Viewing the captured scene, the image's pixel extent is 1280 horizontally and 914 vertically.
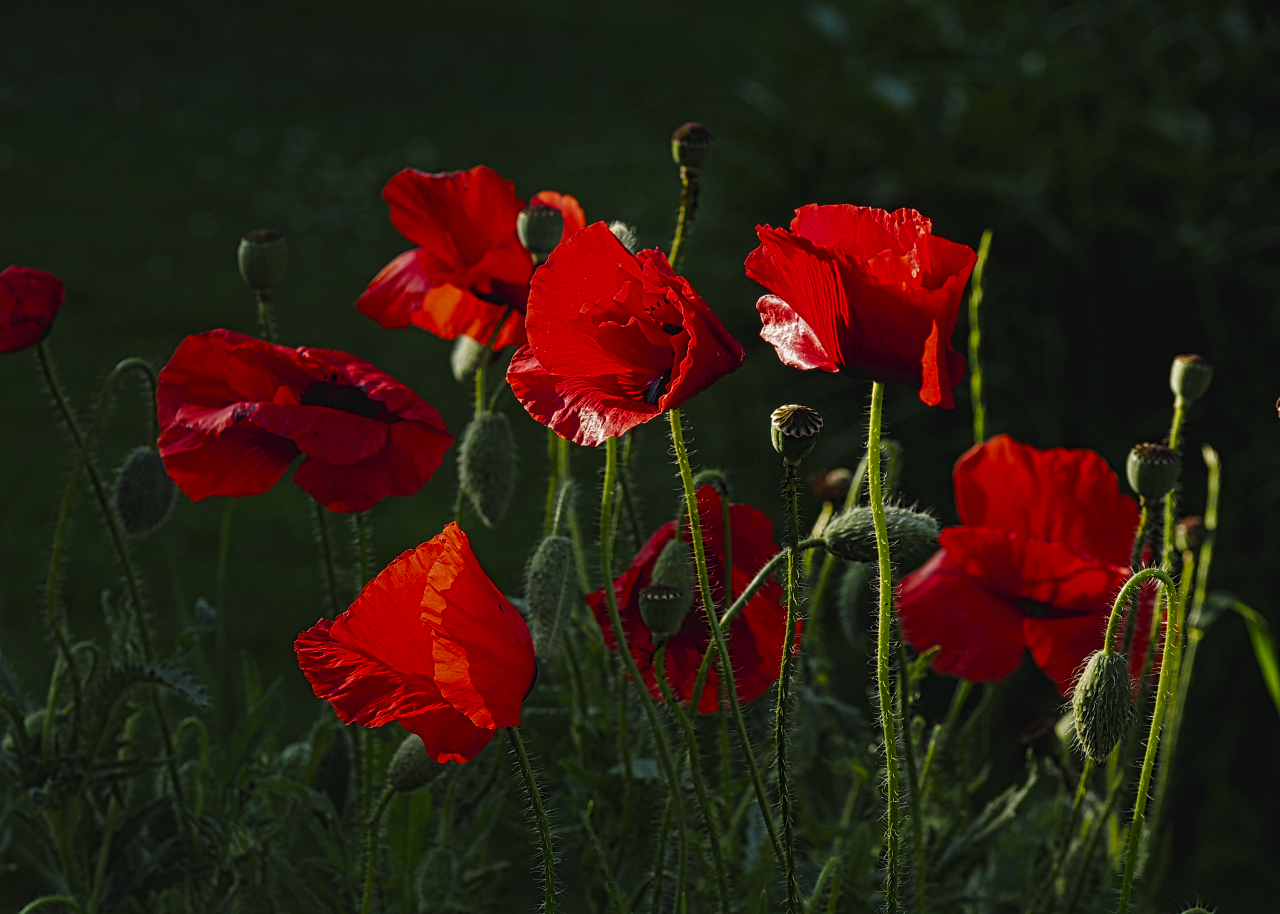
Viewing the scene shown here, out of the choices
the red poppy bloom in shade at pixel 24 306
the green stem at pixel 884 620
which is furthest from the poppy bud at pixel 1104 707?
the red poppy bloom in shade at pixel 24 306

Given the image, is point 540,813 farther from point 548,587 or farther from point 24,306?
point 24,306

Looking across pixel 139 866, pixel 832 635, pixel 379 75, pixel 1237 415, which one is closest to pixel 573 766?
pixel 139 866

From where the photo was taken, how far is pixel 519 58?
6805 millimetres

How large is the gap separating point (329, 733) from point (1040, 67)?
2104mm

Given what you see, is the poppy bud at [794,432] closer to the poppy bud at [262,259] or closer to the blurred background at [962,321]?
the poppy bud at [262,259]

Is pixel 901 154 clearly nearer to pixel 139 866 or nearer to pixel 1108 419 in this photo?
pixel 1108 419

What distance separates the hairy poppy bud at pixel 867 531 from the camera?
773mm

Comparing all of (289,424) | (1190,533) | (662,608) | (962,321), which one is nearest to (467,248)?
(289,424)

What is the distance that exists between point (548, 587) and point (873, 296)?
0.31m

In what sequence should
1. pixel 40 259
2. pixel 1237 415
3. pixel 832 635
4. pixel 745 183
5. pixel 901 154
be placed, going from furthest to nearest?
pixel 40 259, pixel 745 183, pixel 901 154, pixel 832 635, pixel 1237 415

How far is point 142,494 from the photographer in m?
1.07

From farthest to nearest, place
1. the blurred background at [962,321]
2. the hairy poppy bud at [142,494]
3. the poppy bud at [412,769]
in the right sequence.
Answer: the blurred background at [962,321]
the hairy poppy bud at [142,494]
the poppy bud at [412,769]

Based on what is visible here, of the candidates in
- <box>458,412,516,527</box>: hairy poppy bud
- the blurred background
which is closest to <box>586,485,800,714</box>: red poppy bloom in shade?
<box>458,412,516,527</box>: hairy poppy bud

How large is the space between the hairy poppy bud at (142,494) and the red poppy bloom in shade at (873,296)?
0.56 m
